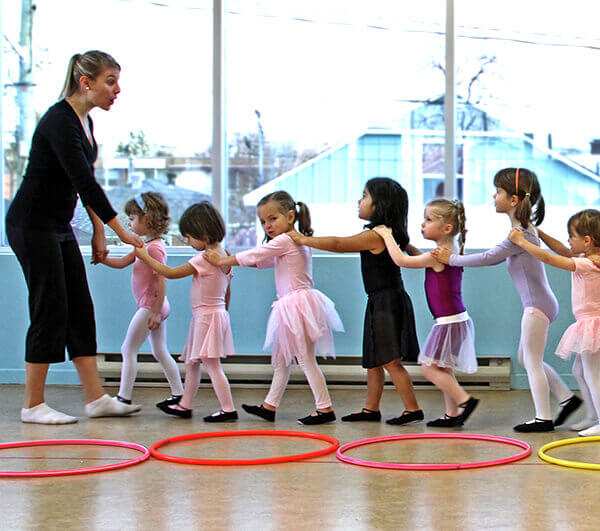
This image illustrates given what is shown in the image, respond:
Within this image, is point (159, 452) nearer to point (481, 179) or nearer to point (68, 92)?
point (68, 92)

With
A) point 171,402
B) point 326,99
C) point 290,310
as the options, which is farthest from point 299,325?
point 326,99

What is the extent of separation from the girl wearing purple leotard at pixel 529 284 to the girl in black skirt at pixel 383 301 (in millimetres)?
263

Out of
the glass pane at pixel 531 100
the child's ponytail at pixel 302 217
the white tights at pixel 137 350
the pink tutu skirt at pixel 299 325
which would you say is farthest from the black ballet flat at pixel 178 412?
the glass pane at pixel 531 100

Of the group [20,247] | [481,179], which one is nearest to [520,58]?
[481,179]

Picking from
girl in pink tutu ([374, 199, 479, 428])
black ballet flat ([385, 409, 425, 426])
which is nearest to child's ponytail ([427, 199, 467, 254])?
girl in pink tutu ([374, 199, 479, 428])

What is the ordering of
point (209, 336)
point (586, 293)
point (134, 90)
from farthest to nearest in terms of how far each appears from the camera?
1. point (134, 90)
2. point (209, 336)
3. point (586, 293)

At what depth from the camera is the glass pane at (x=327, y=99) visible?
17.0 ft

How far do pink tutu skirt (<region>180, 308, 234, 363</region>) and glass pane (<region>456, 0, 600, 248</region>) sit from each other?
5.92 ft

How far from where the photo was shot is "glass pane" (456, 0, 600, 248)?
16.8 feet

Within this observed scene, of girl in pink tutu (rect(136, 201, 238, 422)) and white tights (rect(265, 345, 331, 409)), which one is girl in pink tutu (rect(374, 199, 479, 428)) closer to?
white tights (rect(265, 345, 331, 409))

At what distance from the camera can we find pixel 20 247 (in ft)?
12.7

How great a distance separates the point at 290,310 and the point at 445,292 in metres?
0.69

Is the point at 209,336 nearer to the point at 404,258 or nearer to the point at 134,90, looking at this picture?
the point at 404,258

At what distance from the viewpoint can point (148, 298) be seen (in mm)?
4254
